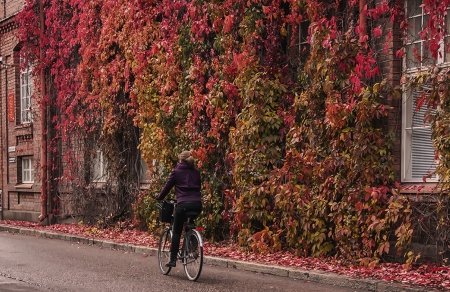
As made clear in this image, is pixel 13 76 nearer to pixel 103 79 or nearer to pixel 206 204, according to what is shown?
pixel 103 79

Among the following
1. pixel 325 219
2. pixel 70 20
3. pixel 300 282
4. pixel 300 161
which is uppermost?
pixel 70 20

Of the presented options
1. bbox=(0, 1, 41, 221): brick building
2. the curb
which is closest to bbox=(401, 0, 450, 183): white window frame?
the curb

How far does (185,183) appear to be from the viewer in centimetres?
995

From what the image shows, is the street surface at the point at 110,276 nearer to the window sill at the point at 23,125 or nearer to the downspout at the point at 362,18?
the downspout at the point at 362,18

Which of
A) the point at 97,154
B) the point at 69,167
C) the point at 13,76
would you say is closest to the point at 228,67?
the point at 97,154

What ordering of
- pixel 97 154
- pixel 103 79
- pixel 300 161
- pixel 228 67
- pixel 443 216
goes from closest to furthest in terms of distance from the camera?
pixel 443 216, pixel 300 161, pixel 228 67, pixel 103 79, pixel 97 154

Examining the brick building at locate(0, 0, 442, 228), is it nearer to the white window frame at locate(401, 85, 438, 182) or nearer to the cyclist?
the cyclist

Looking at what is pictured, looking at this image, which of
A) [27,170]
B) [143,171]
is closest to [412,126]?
[143,171]

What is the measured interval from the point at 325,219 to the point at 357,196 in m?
0.87

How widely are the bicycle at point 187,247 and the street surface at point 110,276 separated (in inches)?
6.1

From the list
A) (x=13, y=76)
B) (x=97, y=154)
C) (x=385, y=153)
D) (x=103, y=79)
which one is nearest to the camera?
(x=385, y=153)

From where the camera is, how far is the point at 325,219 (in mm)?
11203

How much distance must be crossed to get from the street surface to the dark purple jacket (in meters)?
1.20

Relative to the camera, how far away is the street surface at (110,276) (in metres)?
9.20
